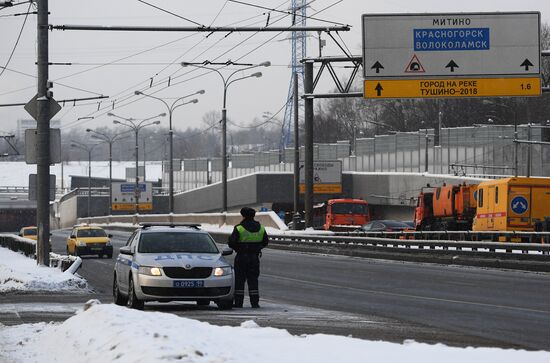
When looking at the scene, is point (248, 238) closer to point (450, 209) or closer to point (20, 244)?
point (20, 244)

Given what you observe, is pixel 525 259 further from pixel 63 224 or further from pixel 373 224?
pixel 63 224

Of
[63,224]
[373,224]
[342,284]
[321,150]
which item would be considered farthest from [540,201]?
[63,224]

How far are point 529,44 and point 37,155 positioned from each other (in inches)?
658

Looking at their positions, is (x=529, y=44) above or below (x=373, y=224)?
above

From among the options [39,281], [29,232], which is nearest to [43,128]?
[39,281]

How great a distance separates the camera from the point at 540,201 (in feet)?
148

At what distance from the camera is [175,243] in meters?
20.6

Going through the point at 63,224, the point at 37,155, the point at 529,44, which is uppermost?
the point at 529,44

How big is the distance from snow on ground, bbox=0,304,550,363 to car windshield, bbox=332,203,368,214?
54.6 m

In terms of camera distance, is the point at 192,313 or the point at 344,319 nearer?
the point at 344,319

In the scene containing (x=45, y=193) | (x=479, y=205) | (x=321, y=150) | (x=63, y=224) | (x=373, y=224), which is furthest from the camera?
(x=63, y=224)

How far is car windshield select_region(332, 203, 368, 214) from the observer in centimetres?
6788

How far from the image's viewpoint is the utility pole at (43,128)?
27.9 metres

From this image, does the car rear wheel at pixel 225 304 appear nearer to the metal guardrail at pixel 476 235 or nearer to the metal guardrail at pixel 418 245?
the metal guardrail at pixel 418 245
